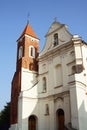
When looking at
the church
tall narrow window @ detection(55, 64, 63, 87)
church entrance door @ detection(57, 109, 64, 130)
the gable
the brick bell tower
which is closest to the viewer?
the church

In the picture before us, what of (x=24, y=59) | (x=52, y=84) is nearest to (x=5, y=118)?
(x=24, y=59)

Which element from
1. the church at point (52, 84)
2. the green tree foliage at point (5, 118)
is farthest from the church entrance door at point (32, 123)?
the green tree foliage at point (5, 118)

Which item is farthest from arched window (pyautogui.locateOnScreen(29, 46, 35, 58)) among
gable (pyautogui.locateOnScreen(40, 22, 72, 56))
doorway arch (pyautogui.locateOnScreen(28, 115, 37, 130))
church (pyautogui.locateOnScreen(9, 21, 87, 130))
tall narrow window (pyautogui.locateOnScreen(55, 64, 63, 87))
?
doorway arch (pyautogui.locateOnScreen(28, 115, 37, 130))

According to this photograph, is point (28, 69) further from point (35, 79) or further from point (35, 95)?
point (35, 95)

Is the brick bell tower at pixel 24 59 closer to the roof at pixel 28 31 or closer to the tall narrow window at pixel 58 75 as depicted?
the roof at pixel 28 31

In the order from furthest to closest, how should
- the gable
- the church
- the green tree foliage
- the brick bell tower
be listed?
the green tree foliage → the brick bell tower → the gable → the church

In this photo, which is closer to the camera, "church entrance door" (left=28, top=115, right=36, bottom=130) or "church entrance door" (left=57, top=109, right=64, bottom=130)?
"church entrance door" (left=57, top=109, right=64, bottom=130)

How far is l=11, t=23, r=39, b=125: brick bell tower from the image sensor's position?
90.2 feet

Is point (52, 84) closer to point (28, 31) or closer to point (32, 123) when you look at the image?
point (32, 123)

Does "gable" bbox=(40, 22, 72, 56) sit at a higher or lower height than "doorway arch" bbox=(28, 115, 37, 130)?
higher

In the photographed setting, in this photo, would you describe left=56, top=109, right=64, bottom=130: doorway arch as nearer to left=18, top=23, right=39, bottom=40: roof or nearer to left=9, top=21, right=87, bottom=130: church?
left=9, top=21, right=87, bottom=130: church

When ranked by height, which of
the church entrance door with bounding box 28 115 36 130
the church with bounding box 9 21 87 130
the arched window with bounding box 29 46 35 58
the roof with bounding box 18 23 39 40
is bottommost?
the church entrance door with bounding box 28 115 36 130

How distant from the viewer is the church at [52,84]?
69.5 ft

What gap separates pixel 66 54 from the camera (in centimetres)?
2559
